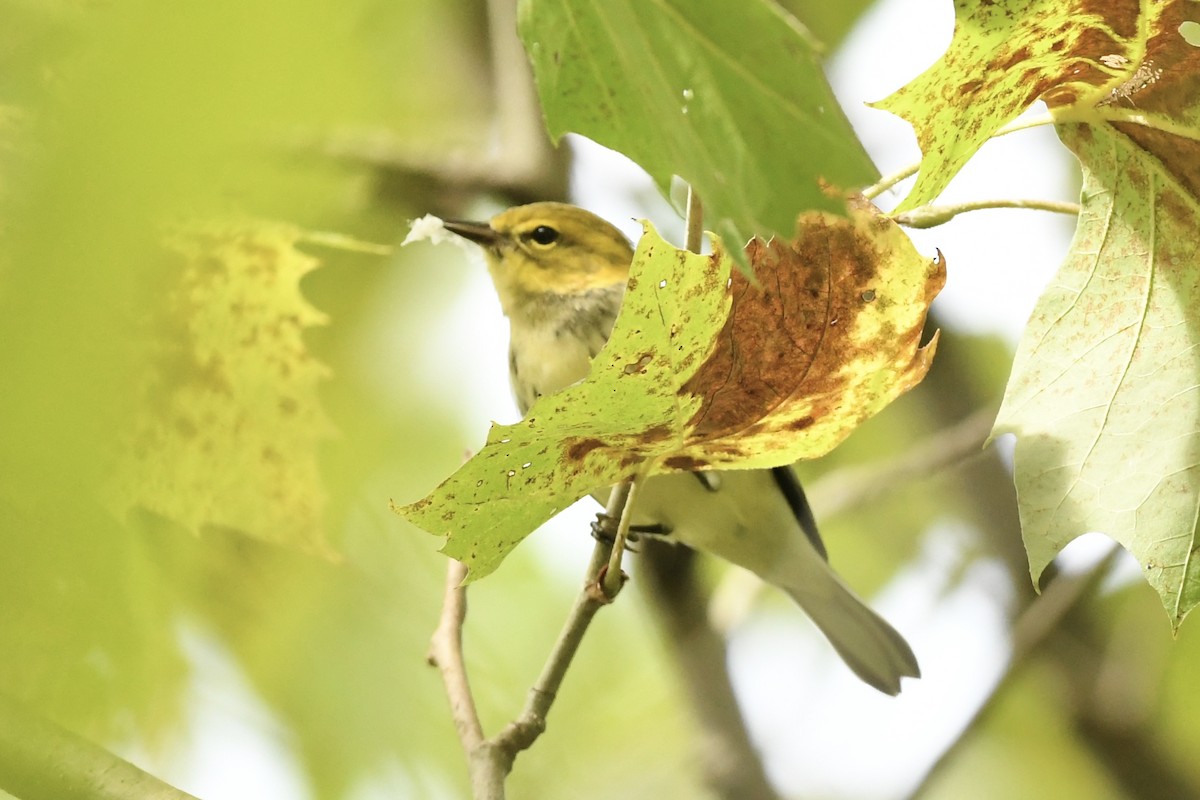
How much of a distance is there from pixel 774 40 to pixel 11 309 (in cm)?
33

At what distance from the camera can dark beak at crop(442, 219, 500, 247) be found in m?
1.56

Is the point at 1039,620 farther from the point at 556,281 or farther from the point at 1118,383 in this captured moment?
the point at 1118,383

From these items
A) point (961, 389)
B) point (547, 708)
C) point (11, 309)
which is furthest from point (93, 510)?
point (961, 389)

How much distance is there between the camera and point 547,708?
805 millimetres

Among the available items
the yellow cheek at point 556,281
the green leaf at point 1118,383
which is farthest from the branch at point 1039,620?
the green leaf at point 1118,383

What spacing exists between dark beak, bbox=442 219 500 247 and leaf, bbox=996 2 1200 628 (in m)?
0.96

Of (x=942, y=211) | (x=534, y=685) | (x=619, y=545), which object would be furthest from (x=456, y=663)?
(x=942, y=211)

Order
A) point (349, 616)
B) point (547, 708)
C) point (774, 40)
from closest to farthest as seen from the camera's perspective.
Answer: point (774, 40) → point (547, 708) → point (349, 616)

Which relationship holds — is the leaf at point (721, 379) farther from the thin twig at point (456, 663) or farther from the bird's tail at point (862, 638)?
the bird's tail at point (862, 638)

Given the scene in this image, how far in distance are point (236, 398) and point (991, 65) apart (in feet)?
2.18

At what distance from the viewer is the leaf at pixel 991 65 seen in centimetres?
58

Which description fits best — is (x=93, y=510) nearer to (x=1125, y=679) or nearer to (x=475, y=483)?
(x=475, y=483)

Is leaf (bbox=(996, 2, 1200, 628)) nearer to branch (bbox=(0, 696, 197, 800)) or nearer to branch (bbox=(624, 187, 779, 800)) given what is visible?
branch (bbox=(0, 696, 197, 800))

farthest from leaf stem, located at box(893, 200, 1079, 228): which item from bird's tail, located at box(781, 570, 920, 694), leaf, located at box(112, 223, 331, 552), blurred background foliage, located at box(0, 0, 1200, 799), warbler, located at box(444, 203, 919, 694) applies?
bird's tail, located at box(781, 570, 920, 694)
